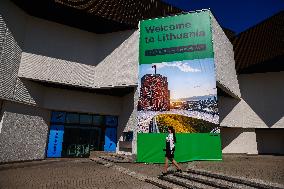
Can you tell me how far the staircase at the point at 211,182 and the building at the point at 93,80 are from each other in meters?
7.10

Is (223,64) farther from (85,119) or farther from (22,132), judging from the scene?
(22,132)

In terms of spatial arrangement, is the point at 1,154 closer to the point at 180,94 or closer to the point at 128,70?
the point at 128,70

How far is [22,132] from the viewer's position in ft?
49.4

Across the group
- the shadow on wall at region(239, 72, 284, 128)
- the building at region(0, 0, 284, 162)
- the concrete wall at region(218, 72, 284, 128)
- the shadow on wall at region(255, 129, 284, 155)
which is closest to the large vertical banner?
the building at region(0, 0, 284, 162)

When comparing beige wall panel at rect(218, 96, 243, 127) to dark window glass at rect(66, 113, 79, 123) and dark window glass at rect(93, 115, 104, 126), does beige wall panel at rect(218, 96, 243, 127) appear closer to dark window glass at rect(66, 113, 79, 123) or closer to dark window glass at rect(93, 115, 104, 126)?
dark window glass at rect(93, 115, 104, 126)

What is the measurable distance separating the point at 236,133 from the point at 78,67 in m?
15.3

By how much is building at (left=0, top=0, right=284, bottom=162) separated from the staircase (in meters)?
7.10

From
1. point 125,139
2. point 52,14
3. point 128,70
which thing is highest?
point 52,14

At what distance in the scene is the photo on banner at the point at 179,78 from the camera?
517 inches

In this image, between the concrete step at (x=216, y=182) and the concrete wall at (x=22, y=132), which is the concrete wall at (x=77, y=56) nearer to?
the concrete wall at (x=22, y=132)

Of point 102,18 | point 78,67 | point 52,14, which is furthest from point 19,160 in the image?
point 102,18

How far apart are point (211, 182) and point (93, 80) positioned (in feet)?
40.9

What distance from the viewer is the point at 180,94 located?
44.3 feet

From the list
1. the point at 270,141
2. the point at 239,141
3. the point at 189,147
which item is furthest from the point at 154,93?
the point at 270,141
